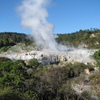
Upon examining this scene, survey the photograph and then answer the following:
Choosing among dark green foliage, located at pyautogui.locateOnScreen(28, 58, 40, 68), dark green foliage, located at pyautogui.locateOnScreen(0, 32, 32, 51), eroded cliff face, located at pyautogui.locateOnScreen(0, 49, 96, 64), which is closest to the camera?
dark green foliage, located at pyautogui.locateOnScreen(28, 58, 40, 68)

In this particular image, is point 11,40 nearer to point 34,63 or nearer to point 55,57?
point 55,57

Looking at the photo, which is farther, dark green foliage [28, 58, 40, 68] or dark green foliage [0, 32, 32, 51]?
dark green foliage [0, 32, 32, 51]

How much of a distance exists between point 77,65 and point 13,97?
72.8 feet

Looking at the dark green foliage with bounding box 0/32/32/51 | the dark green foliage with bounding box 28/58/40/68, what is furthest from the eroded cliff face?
the dark green foliage with bounding box 0/32/32/51

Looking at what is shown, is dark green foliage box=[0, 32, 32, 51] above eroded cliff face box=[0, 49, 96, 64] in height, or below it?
above

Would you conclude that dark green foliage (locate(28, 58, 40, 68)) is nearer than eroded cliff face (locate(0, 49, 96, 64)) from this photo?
Yes

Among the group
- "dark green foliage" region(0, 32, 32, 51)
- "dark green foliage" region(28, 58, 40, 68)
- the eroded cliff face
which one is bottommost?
"dark green foliage" region(28, 58, 40, 68)

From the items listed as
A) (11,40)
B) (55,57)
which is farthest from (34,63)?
(11,40)

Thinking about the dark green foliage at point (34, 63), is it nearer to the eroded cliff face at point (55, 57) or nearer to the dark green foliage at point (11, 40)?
the eroded cliff face at point (55, 57)

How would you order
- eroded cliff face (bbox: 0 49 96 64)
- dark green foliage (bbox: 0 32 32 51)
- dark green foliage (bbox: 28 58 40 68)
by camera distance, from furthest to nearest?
dark green foliage (bbox: 0 32 32 51) < eroded cliff face (bbox: 0 49 96 64) < dark green foliage (bbox: 28 58 40 68)

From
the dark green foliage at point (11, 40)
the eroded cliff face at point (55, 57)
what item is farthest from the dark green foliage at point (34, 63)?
the dark green foliage at point (11, 40)

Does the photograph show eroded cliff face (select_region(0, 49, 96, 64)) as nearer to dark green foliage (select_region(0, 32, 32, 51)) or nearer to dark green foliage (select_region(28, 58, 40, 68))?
dark green foliage (select_region(28, 58, 40, 68))

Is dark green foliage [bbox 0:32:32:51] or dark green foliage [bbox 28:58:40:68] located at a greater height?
dark green foliage [bbox 0:32:32:51]

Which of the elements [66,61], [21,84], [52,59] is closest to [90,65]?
[66,61]
